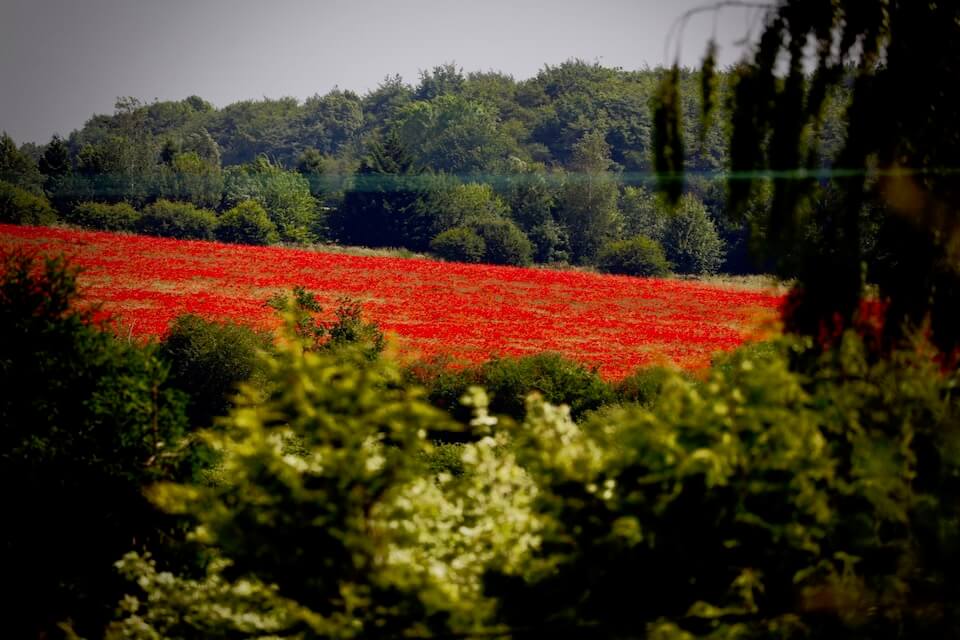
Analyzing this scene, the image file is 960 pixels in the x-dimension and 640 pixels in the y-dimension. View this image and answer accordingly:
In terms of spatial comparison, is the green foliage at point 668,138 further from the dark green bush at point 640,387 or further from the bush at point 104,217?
the bush at point 104,217

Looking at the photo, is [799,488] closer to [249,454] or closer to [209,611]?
[249,454]

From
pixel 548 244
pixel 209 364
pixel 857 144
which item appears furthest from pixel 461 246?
pixel 857 144

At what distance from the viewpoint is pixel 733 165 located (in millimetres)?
7098

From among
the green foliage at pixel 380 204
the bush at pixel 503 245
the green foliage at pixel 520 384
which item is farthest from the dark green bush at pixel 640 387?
the green foliage at pixel 380 204

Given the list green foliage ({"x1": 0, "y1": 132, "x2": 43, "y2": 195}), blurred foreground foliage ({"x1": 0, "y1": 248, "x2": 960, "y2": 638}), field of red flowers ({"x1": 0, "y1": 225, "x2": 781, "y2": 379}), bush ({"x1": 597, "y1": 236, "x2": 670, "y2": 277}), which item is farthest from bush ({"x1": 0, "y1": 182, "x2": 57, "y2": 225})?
blurred foreground foliage ({"x1": 0, "y1": 248, "x2": 960, "y2": 638})

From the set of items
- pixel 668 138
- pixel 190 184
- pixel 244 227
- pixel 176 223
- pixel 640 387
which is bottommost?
pixel 640 387

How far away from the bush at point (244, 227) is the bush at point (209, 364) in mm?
31382

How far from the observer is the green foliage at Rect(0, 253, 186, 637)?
31.2 feet

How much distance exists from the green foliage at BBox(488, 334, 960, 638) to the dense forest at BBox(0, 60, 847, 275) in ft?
66.7

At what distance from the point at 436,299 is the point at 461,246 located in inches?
710

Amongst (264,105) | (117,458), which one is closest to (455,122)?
(264,105)

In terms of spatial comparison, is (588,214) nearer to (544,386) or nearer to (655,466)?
(544,386)

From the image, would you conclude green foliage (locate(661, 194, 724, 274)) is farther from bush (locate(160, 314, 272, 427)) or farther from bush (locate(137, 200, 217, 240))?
bush (locate(160, 314, 272, 427))

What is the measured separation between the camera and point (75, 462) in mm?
10031
